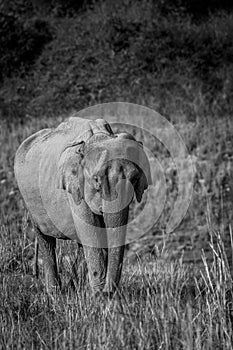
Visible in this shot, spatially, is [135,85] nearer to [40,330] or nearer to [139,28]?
[139,28]

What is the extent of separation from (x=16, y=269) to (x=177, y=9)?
47.9ft

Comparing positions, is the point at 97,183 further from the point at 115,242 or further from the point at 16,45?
the point at 16,45

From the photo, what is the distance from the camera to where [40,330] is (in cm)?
296

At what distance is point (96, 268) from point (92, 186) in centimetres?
39

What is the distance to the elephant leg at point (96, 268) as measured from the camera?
9.75 feet

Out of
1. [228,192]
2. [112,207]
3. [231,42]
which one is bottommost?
[228,192]

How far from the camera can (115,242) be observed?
2834mm

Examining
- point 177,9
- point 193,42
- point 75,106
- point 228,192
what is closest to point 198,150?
point 228,192

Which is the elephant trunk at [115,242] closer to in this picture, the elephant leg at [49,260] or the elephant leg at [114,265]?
the elephant leg at [114,265]

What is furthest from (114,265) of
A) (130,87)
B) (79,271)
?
(130,87)

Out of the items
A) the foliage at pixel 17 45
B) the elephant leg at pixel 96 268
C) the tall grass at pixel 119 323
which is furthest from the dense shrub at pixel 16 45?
the elephant leg at pixel 96 268

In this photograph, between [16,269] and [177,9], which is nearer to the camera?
[16,269]

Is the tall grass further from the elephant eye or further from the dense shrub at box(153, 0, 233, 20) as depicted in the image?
the dense shrub at box(153, 0, 233, 20)

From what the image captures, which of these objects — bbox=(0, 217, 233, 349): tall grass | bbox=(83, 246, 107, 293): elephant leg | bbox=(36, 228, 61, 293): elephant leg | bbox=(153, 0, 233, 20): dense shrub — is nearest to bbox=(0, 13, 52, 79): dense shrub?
bbox=(153, 0, 233, 20): dense shrub
